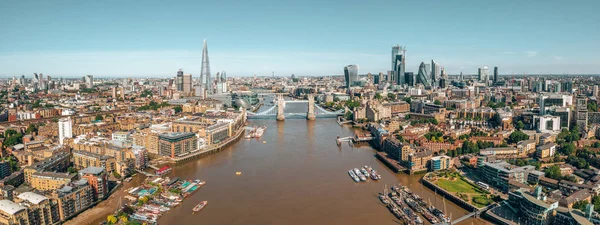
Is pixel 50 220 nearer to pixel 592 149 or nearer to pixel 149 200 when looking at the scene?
pixel 149 200

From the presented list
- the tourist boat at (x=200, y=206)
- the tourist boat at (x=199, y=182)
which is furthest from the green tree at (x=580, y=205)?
the tourist boat at (x=199, y=182)

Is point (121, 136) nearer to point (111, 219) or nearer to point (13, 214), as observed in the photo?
point (111, 219)

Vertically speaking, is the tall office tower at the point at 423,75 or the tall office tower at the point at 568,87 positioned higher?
the tall office tower at the point at 423,75

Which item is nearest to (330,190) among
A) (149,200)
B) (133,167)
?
(149,200)

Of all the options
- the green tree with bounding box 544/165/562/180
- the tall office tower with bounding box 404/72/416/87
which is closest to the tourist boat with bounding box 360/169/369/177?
the green tree with bounding box 544/165/562/180

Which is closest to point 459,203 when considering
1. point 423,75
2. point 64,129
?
point 64,129

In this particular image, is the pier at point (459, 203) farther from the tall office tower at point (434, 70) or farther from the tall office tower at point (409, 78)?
the tall office tower at point (434, 70)
